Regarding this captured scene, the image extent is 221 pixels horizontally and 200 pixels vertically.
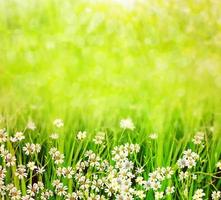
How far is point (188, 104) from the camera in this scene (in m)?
1.89

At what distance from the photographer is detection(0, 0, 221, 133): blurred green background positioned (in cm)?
188

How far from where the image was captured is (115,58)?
1.88 m

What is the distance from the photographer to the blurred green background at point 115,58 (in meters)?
1.88

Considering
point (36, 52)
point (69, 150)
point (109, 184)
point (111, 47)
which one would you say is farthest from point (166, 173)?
point (36, 52)

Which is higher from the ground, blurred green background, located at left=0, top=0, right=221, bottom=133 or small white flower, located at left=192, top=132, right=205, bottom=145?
blurred green background, located at left=0, top=0, right=221, bottom=133

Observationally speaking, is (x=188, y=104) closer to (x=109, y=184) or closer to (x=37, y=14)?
(x=109, y=184)

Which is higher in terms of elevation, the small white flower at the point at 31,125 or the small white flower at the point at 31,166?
the small white flower at the point at 31,125

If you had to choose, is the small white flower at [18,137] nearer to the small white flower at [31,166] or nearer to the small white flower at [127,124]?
the small white flower at [31,166]

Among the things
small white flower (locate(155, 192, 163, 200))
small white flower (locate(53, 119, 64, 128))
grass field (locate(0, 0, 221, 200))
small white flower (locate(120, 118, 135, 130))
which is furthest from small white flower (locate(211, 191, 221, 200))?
small white flower (locate(53, 119, 64, 128))

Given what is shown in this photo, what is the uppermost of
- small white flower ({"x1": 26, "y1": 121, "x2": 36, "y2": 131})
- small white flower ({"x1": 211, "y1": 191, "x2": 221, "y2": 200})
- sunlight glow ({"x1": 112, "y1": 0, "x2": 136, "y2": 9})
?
sunlight glow ({"x1": 112, "y1": 0, "x2": 136, "y2": 9})

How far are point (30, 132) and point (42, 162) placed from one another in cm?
12

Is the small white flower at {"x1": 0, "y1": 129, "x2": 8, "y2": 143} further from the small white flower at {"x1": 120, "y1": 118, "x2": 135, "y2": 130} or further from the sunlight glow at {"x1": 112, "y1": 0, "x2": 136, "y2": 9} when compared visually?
the sunlight glow at {"x1": 112, "y1": 0, "x2": 136, "y2": 9}

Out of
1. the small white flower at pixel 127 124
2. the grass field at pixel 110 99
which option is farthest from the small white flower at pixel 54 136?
the small white flower at pixel 127 124

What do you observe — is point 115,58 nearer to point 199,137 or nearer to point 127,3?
point 127,3
